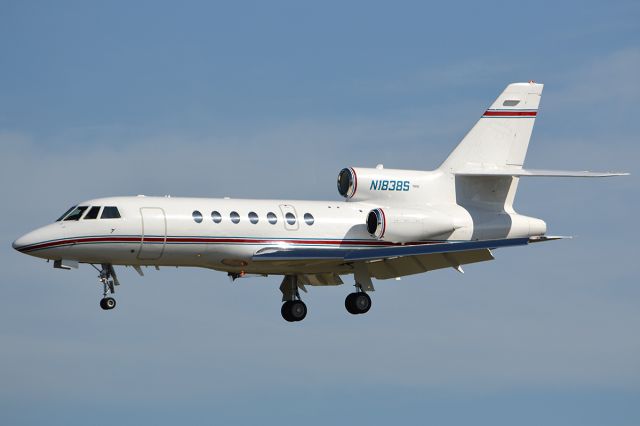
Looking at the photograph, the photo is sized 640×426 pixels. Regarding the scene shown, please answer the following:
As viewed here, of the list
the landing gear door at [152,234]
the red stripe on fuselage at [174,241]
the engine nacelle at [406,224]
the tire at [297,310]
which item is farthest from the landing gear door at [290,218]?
the landing gear door at [152,234]

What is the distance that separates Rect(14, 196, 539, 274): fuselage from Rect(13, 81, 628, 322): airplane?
29mm

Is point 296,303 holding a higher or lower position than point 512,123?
lower

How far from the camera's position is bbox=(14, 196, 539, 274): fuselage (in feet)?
132

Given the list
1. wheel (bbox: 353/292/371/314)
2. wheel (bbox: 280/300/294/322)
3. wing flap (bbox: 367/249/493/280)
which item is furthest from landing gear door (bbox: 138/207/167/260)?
wing flap (bbox: 367/249/493/280)

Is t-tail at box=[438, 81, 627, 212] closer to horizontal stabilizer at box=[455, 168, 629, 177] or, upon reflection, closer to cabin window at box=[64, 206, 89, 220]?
horizontal stabilizer at box=[455, 168, 629, 177]

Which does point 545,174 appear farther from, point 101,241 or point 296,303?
point 101,241

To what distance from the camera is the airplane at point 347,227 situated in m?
40.5

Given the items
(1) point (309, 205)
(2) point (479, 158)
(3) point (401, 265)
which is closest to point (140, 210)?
(1) point (309, 205)

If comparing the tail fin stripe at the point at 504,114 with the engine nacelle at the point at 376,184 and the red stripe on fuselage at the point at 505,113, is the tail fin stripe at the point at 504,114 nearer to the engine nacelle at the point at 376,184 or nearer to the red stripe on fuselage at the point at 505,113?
the red stripe on fuselage at the point at 505,113

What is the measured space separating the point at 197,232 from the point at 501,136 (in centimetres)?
1113

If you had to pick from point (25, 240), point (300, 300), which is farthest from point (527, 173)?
point (25, 240)

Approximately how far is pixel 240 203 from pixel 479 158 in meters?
8.50

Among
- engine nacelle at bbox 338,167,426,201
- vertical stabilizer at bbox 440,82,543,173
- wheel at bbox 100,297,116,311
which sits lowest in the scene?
wheel at bbox 100,297,116,311

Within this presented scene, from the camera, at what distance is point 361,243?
43.4 meters
